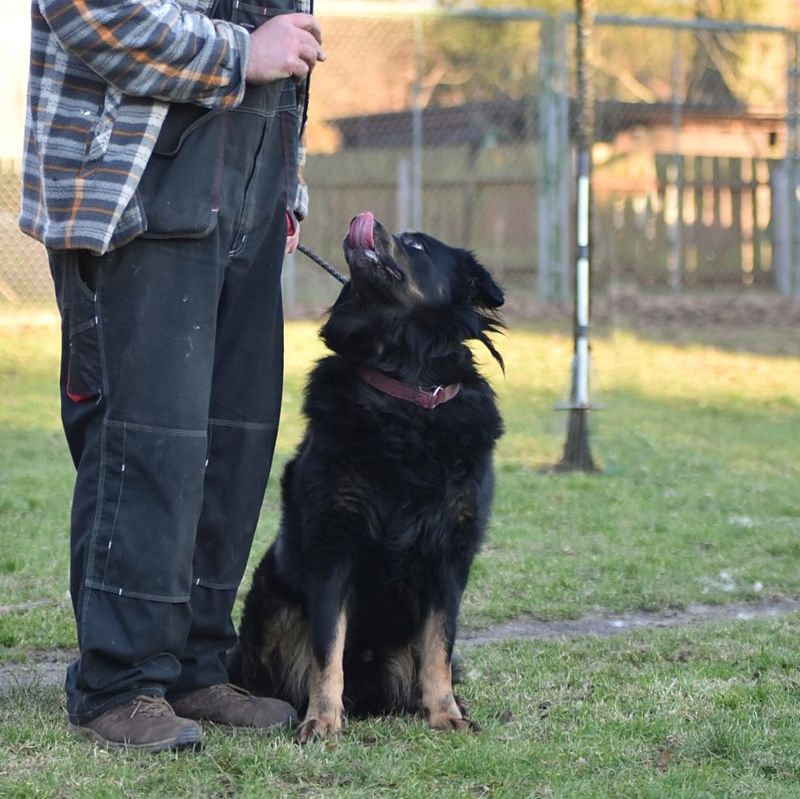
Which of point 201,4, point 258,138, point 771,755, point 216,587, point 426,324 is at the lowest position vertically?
point 771,755

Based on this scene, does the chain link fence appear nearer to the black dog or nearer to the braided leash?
the braided leash

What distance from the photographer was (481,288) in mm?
3930

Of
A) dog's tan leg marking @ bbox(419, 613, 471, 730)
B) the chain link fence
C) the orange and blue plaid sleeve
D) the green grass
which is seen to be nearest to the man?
the orange and blue plaid sleeve

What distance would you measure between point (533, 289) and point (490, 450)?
484 inches

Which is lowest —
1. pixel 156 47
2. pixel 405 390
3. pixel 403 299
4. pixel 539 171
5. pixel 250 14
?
pixel 405 390

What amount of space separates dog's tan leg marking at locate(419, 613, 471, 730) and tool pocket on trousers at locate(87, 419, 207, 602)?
0.80 metres

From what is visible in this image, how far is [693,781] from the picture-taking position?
307 cm

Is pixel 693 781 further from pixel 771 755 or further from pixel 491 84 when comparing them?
pixel 491 84

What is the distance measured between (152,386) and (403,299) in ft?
2.97

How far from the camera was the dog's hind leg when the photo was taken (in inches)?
139

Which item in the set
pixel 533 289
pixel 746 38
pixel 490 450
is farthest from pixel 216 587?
pixel 746 38

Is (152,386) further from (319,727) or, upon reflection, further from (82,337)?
(319,727)

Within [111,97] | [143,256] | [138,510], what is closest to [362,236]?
[143,256]

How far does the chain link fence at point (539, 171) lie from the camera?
1394 centimetres
